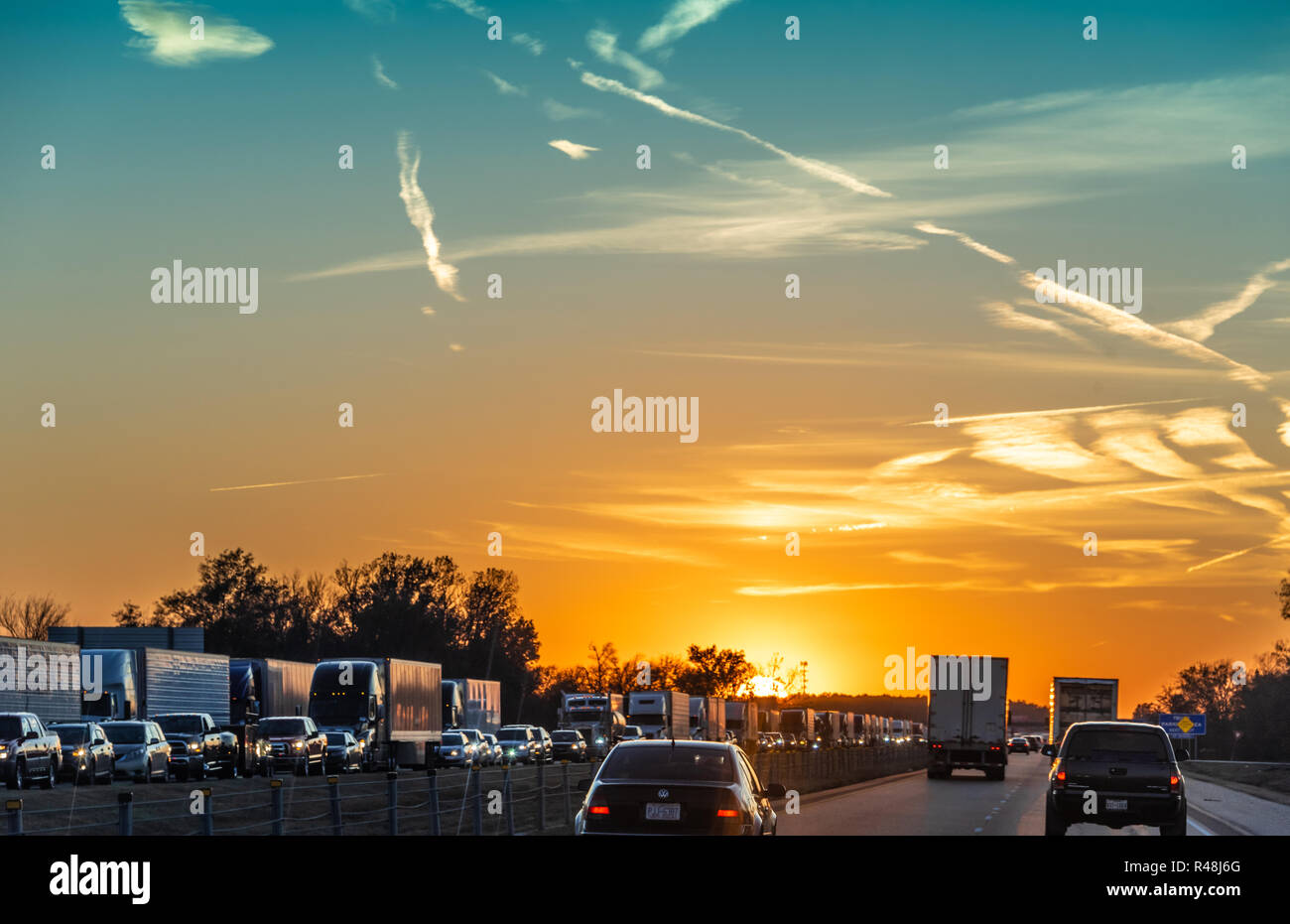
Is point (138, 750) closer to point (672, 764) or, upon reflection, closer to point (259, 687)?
point (259, 687)

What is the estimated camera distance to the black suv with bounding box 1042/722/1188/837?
2495cm

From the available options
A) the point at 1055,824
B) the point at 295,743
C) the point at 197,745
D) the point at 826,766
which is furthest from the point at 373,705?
the point at 1055,824

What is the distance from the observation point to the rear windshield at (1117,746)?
25.3 m

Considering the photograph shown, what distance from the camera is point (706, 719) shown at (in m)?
87.8

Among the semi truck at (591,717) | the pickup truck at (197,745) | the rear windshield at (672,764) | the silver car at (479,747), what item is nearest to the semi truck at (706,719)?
the semi truck at (591,717)

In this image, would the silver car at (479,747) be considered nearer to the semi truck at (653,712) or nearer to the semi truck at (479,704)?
the semi truck at (479,704)

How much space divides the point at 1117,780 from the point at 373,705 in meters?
35.8

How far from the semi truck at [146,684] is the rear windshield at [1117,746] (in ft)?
99.6

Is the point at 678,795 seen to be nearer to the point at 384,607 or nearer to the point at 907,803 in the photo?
the point at 907,803

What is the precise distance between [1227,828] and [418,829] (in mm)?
15816

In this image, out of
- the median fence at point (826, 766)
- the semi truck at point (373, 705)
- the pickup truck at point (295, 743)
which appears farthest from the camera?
the semi truck at point (373, 705)

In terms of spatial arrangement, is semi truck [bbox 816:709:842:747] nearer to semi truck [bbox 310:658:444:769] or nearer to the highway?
Result: semi truck [bbox 310:658:444:769]

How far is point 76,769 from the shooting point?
40125 mm

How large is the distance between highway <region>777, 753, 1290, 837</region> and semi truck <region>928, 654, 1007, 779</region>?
2.04m
